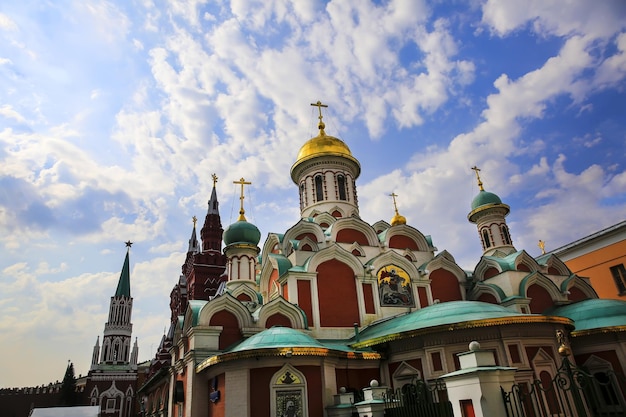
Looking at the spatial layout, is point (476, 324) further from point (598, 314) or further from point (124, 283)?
point (124, 283)

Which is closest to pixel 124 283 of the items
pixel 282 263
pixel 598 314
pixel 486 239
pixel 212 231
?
pixel 212 231

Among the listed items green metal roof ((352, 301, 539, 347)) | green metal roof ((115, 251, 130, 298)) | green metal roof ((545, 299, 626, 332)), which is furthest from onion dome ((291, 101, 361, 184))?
green metal roof ((115, 251, 130, 298))

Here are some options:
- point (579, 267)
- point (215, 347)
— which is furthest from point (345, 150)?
point (579, 267)

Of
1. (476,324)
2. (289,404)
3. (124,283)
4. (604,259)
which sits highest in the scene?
(124,283)

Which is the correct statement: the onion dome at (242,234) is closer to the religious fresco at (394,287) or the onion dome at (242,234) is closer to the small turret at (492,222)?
the religious fresco at (394,287)

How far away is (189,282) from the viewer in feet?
139

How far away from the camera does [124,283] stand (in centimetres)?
5266

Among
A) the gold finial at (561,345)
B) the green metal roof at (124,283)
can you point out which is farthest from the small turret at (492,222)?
the green metal roof at (124,283)

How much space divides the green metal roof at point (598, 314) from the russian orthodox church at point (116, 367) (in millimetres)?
43252

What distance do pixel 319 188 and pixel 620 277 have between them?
15.4 metres

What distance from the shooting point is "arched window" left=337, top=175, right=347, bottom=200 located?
20.7 meters

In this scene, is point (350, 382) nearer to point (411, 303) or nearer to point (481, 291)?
point (411, 303)

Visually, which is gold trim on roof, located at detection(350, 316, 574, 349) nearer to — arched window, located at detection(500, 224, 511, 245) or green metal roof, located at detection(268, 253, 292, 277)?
green metal roof, located at detection(268, 253, 292, 277)

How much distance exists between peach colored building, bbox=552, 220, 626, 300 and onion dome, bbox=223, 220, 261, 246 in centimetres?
1735
